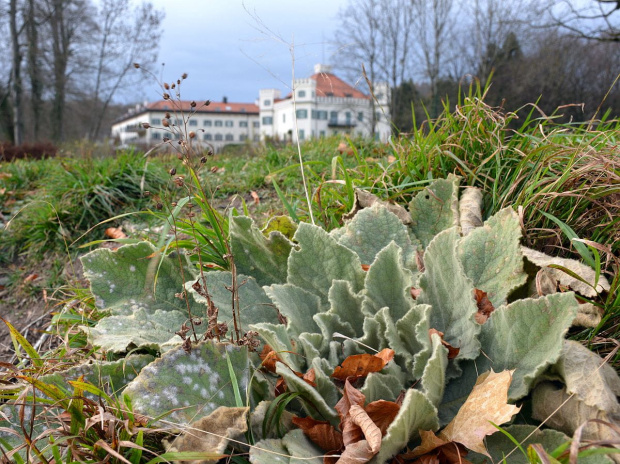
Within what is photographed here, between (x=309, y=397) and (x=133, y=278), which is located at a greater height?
(x=133, y=278)

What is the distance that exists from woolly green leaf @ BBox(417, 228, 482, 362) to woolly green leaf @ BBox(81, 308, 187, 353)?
0.82m

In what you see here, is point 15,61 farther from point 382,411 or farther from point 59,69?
point 382,411

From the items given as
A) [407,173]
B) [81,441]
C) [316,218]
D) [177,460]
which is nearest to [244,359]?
[177,460]

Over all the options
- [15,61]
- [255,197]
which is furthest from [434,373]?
[15,61]

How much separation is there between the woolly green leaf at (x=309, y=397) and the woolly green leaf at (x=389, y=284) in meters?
0.34

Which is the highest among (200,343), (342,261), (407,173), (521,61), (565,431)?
(521,61)

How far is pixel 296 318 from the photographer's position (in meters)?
1.51

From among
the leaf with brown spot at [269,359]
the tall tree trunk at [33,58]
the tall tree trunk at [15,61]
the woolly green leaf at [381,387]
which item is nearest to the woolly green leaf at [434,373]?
the woolly green leaf at [381,387]

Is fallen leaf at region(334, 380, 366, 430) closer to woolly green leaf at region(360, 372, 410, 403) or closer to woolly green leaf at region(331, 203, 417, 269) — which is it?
woolly green leaf at region(360, 372, 410, 403)

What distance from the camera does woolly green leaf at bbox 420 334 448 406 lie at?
1.17 meters

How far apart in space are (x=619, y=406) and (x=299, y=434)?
0.81 meters

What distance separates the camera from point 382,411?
4.07 feet

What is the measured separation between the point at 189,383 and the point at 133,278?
70 centimetres

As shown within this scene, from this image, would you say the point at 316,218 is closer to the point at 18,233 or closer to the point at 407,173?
the point at 407,173
